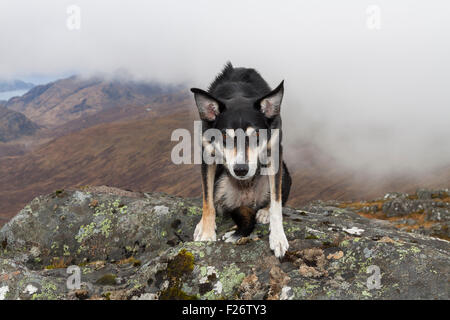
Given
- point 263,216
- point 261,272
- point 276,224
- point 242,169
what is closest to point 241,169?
point 242,169

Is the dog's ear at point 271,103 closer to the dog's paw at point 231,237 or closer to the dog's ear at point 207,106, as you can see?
the dog's ear at point 207,106

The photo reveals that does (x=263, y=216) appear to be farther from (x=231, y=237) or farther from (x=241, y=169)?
(x=241, y=169)

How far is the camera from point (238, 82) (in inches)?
343

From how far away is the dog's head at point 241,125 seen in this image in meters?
6.03

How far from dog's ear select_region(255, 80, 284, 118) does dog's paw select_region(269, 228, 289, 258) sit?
98.2 inches

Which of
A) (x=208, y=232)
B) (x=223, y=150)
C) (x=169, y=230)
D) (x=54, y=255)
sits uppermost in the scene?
(x=223, y=150)

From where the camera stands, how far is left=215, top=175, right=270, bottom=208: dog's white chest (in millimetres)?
7656

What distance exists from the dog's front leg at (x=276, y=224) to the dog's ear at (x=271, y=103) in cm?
128

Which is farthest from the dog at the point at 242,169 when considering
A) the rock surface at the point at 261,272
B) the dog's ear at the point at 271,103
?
the rock surface at the point at 261,272

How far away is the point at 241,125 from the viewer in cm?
622
